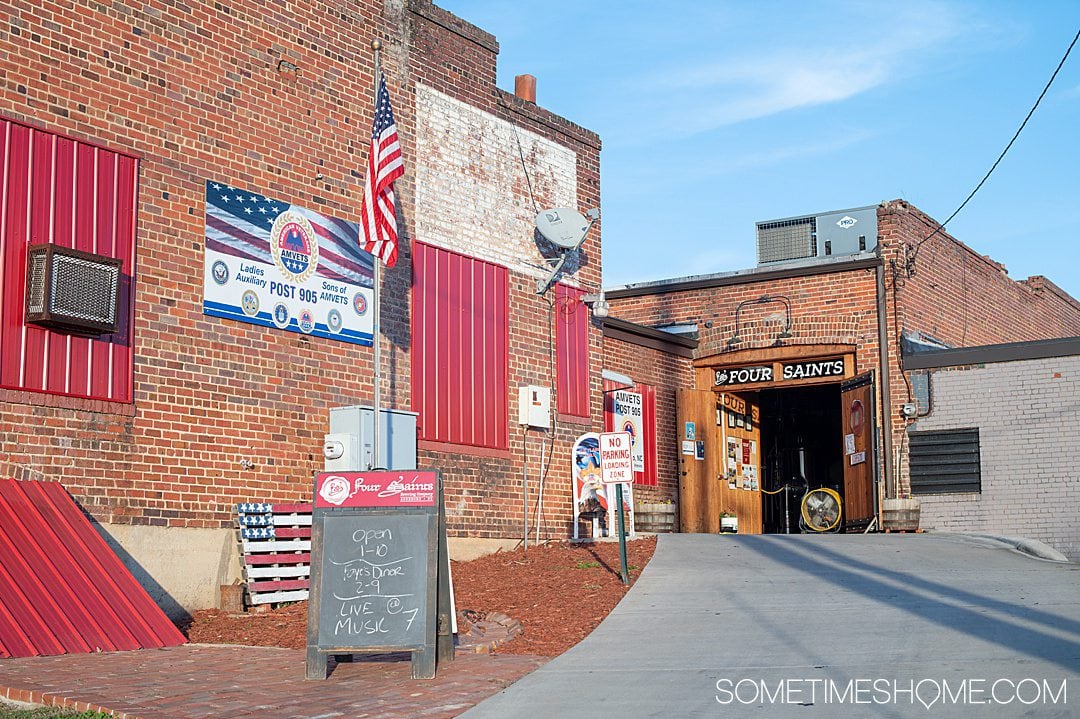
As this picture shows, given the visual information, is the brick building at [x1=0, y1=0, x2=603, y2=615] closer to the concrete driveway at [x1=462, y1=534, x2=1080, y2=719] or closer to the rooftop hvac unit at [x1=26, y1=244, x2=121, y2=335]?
the rooftop hvac unit at [x1=26, y1=244, x2=121, y2=335]

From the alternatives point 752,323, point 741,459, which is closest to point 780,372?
point 752,323

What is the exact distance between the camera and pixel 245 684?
8.45m

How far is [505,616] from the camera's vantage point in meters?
11.7

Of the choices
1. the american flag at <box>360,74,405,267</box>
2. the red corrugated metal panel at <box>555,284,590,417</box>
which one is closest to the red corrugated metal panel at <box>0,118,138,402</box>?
the american flag at <box>360,74,405,267</box>

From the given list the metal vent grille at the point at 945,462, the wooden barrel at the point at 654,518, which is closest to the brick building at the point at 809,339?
the metal vent grille at the point at 945,462

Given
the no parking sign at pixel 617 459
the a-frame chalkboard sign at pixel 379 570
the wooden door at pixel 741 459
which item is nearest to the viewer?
the a-frame chalkboard sign at pixel 379 570

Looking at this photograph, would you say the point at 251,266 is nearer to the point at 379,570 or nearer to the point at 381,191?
the point at 381,191

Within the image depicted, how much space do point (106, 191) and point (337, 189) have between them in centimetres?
342

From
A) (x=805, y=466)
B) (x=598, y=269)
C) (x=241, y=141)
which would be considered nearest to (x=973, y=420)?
(x=598, y=269)

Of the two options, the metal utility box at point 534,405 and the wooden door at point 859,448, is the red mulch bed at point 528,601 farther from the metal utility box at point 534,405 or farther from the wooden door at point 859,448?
the wooden door at point 859,448

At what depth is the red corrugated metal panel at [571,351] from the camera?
18500 mm

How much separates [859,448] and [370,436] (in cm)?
1122

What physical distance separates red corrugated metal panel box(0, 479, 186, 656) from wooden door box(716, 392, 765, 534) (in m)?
14.6

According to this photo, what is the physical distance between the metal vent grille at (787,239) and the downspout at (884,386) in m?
3.36
